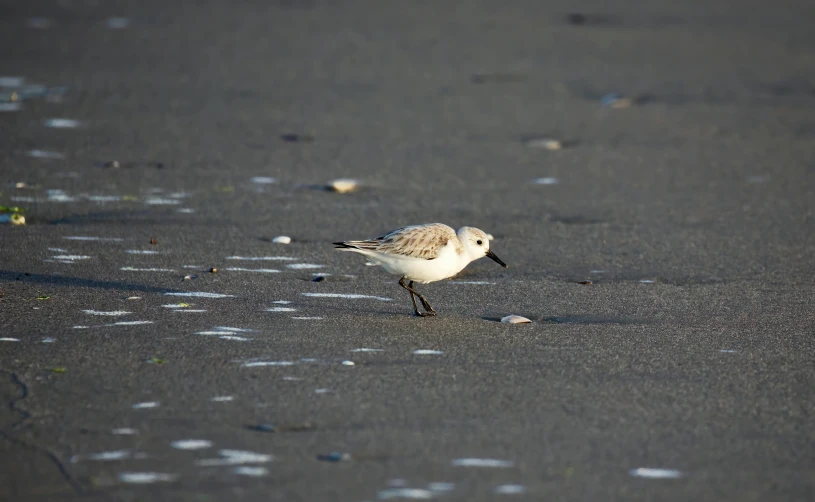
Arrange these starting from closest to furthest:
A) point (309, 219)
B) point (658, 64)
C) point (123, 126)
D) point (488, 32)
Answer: point (309, 219) < point (123, 126) < point (658, 64) < point (488, 32)

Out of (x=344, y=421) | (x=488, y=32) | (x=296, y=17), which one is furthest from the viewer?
(x=296, y=17)

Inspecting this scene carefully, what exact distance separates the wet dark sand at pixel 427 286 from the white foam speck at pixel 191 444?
0.15ft

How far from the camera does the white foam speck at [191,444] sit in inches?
159

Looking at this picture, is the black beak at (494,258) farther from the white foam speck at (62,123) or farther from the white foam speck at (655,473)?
the white foam speck at (62,123)

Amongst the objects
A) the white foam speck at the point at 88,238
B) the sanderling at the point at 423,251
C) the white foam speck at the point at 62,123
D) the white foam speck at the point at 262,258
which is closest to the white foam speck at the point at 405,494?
the sanderling at the point at 423,251

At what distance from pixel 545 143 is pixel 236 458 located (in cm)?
667

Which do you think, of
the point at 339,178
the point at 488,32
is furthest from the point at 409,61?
the point at 339,178

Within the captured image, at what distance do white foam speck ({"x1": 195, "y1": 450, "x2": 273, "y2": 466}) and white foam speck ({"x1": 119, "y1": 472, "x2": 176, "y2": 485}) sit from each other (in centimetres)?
14

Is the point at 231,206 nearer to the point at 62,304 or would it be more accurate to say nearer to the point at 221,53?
the point at 62,304

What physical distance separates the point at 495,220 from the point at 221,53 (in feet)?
23.6

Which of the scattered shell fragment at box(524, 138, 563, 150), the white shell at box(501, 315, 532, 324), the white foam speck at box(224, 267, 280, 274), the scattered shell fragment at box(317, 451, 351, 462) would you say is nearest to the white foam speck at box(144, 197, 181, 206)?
the white foam speck at box(224, 267, 280, 274)

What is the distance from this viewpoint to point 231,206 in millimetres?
8148

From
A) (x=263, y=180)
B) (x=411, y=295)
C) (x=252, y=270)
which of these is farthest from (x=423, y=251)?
(x=263, y=180)

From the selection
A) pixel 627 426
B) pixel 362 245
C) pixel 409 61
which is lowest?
pixel 627 426
